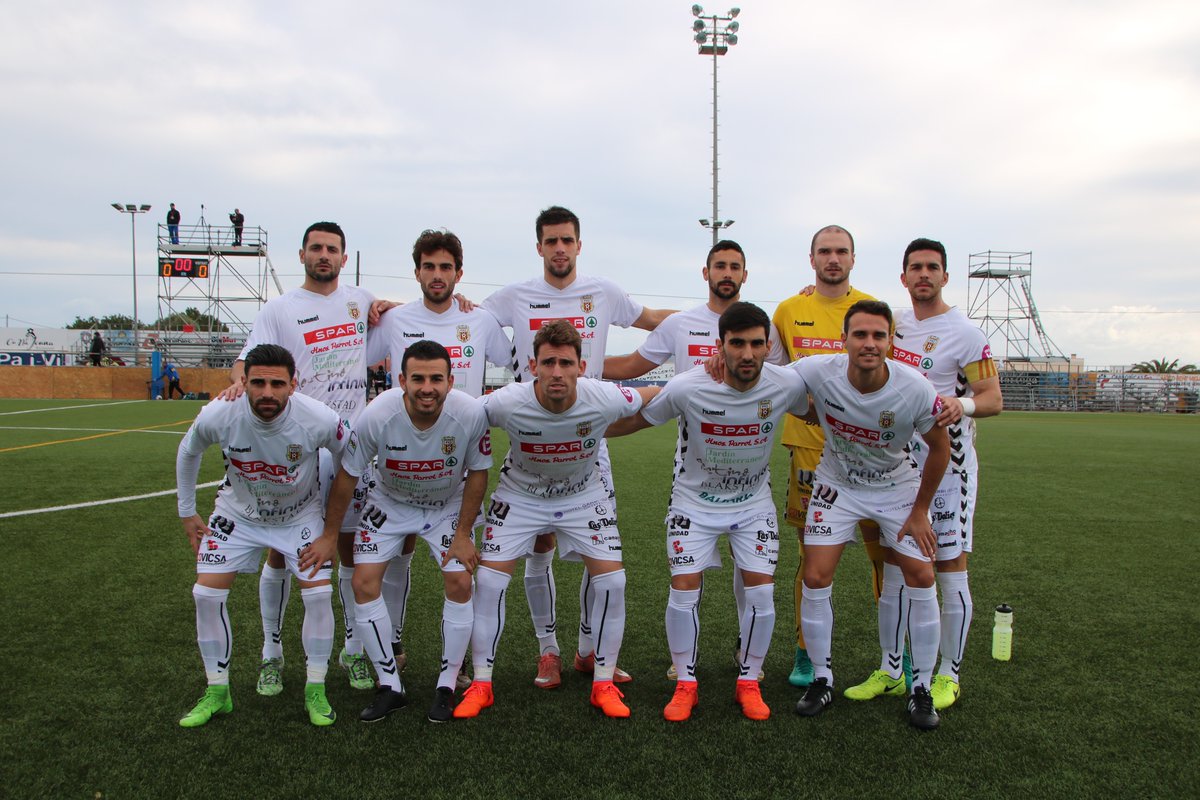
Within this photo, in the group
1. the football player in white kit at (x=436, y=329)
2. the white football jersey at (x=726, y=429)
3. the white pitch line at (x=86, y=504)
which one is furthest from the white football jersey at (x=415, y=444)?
the white pitch line at (x=86, y=504)

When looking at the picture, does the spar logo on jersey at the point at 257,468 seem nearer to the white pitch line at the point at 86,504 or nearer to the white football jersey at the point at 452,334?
the white football jersey at the point at 452,334

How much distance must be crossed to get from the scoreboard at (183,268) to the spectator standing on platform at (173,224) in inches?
39.2

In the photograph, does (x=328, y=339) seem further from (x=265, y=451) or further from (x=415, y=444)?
(x=415, y=444)

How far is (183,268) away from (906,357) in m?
42.1

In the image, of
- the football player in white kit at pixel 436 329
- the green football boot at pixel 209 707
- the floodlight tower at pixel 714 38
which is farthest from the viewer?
the floodlight tower at pixel 714 38

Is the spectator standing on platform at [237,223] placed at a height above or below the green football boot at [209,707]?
above

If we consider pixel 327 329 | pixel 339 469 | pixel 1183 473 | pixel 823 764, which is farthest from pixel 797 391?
pixel 1183 473

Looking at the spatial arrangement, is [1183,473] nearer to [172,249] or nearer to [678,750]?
[678,750]

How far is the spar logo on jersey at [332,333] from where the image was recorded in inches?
179

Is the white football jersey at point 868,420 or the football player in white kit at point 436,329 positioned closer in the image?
the white football jersey at point 868,420

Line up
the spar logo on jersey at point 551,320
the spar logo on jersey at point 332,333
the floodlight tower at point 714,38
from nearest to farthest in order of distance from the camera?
the spar logo on jersey at point 332,333 → the spar logo on jersey at point 551,320 → the floodlight tower at point 714,38

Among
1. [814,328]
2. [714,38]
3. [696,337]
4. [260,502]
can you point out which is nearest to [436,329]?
[260,502]

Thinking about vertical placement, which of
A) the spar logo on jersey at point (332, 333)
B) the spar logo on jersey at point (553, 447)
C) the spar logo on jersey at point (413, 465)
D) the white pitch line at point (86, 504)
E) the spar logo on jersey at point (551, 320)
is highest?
the spar logo on jersey at point (551, 320)

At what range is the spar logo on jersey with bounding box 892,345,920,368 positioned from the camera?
13.9 ft
